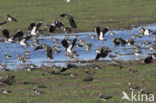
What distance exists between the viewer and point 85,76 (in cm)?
1972

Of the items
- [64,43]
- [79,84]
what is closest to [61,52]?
[64,43]

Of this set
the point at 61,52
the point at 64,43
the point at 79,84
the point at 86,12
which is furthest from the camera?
the point at 86,12

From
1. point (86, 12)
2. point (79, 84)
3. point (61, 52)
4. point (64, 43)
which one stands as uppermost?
point (86, 12)

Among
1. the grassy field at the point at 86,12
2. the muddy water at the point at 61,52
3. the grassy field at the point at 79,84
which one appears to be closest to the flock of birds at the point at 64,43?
the muddy water at the point at 61,52

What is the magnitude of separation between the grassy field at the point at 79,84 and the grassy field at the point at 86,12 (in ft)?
48.6

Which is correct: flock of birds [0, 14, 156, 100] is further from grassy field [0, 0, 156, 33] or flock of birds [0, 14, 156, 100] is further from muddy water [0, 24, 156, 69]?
grassy field [0, 0, 156, 33]

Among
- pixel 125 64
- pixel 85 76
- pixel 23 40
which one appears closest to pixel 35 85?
pixel 85 76

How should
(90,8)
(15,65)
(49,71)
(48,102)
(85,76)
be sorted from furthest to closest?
1. (90,8)
2. (15,65)
3. (49,71)
4. (85,76)
5. (48,102)

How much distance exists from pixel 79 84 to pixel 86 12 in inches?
993

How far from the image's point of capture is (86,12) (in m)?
43.3

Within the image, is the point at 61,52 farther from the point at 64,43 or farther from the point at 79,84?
the point at 79,84

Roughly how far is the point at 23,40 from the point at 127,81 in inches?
316

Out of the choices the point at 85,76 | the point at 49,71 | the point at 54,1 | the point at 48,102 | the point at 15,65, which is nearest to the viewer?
the point at 48,102

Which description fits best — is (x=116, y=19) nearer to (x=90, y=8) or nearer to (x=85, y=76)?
(x=90, y=8)
